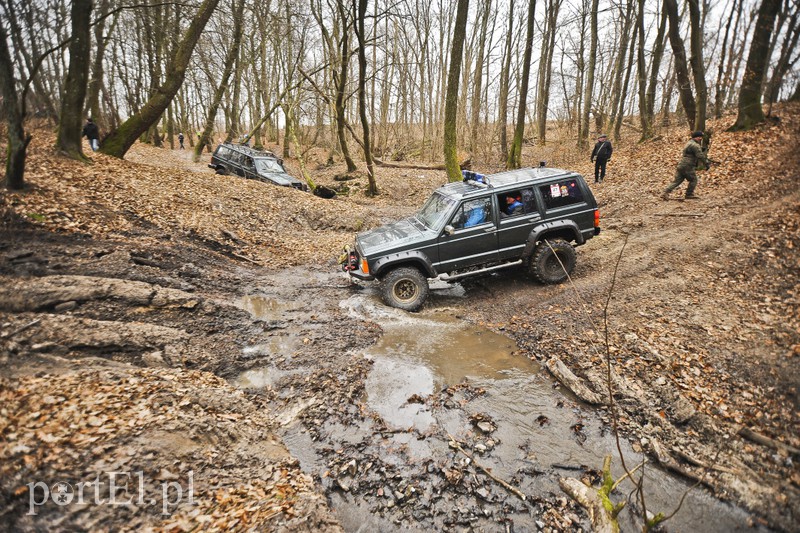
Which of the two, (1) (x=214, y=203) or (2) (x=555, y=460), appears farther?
(1) (x=214, y=203)

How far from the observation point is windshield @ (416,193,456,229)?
6988mm

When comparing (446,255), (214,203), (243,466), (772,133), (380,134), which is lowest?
(243,466)

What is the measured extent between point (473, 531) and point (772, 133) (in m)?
14.7

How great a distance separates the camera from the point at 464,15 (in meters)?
11.9

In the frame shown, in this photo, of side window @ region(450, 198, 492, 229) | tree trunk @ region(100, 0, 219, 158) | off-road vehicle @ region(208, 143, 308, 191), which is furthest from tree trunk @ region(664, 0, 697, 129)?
tree trunk @ region(100, 0, 219, 158)

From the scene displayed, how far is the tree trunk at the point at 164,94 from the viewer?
1136cm

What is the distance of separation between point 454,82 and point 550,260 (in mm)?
7349

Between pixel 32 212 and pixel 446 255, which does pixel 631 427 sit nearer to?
pixel 446 255

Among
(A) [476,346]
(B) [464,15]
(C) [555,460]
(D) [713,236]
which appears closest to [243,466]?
(C) [555,460]

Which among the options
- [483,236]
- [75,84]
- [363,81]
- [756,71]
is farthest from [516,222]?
[756,71]

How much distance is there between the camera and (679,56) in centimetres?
1337

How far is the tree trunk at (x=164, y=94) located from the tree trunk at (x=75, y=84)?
177 cm

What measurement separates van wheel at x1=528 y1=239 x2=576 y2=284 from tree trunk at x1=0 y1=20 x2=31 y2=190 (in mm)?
9276

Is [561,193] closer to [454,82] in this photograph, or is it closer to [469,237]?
[469,237]
